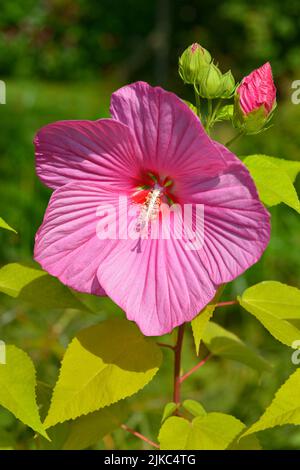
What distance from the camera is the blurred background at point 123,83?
1.79 meters

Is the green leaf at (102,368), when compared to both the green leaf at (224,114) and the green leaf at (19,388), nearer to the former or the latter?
the green leaf at (19,388)

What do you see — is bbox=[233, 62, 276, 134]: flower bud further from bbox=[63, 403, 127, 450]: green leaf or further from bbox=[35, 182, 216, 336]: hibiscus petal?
bbox=[63, 403, 127, 450]: green leaf

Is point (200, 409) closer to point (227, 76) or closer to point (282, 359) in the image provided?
point (227, 76)

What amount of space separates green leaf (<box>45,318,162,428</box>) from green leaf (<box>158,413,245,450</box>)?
0.07 meters

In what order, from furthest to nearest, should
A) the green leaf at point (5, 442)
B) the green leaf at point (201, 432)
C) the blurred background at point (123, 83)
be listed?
the blurred background at point (123, 83) < the green leaf at point (5, 442) < the green leaf at point (201, 432)

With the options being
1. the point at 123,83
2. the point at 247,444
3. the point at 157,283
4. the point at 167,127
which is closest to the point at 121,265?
the point at 157,283

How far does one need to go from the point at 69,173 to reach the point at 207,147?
168 millimetres

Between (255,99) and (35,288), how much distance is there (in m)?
0.34

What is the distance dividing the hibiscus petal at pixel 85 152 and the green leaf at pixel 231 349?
29cm

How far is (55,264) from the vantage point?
2.67 ft

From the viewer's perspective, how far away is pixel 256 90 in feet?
2.51

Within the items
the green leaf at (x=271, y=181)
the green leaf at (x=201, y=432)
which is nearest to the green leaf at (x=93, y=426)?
the green leaf at (x=201, y=432)

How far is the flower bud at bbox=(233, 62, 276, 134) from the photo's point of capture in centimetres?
76

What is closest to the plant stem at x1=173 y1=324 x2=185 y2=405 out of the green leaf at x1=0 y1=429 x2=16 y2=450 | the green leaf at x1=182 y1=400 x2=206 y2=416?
A: the green leaf at x1=182 y1=400 x2=206 y2=416
